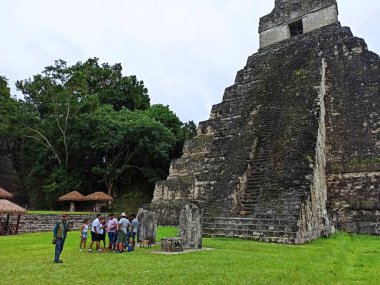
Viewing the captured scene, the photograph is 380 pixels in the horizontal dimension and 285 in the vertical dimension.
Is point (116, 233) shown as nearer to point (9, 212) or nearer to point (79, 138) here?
point (9, 212)

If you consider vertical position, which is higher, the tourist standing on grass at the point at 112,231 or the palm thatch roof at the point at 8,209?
the palm thatch roof at the point at 8,209

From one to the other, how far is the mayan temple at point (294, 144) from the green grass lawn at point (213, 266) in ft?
5.44

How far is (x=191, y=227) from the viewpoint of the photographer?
9.18 meters

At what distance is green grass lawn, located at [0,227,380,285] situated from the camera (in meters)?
5.39

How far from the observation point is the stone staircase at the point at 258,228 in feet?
31.6

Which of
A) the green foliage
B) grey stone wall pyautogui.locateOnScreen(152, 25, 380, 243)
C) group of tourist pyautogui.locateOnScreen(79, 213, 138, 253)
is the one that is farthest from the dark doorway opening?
the green foliage

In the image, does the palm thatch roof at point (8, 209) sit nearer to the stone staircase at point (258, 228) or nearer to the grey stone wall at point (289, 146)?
the grey stone wall at point (289, 146)

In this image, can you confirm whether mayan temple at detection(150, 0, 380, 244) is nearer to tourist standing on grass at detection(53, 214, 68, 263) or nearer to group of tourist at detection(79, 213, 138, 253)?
group of tourist at detection(79, 213, 138, 253)

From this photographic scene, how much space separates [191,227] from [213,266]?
2844mm

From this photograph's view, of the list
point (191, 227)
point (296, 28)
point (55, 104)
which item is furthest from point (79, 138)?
point (191, 227)

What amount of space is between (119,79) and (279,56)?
21.9m

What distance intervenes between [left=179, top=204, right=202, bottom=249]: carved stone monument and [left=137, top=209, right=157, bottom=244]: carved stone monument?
1.33 m

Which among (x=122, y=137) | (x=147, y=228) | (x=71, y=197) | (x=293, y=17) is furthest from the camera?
(x=122, y=137)

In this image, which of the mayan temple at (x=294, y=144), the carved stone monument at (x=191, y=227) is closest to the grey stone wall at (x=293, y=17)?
the mayan temple at (x=294, y=144)
